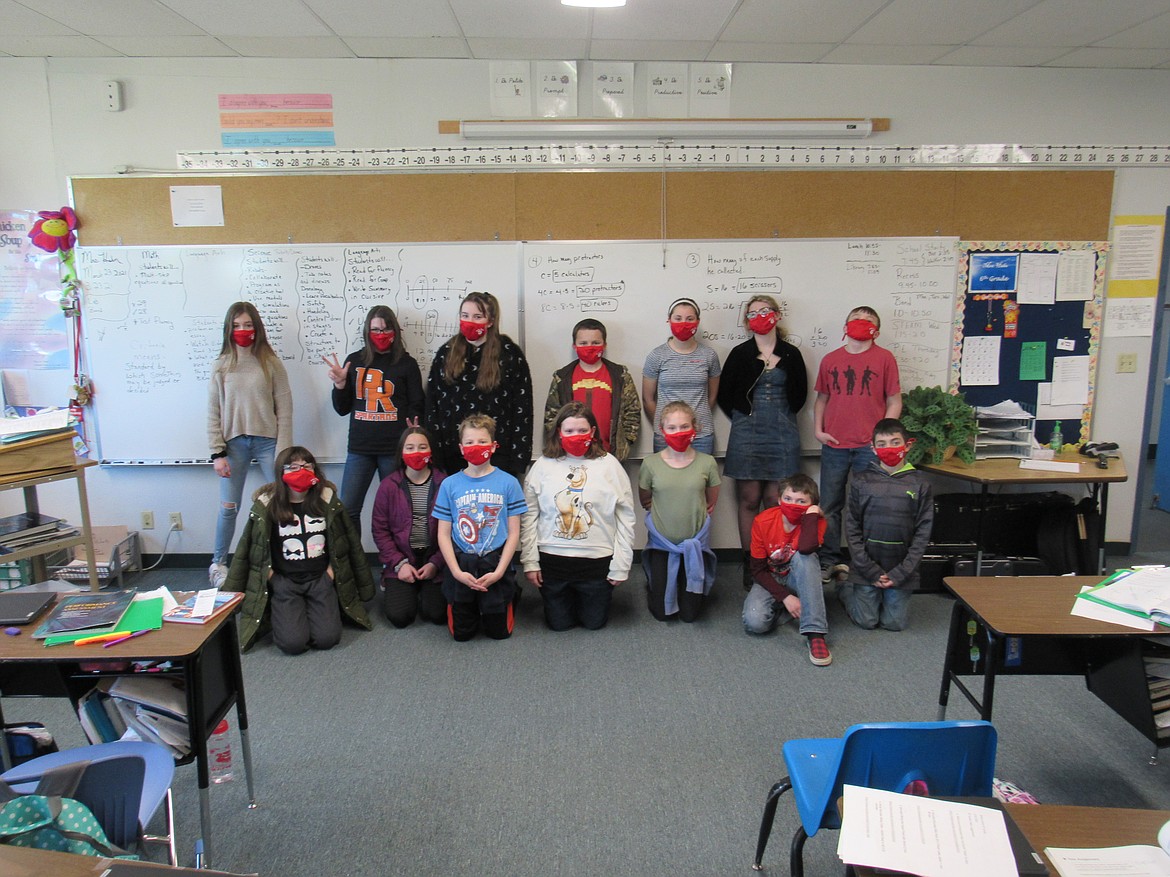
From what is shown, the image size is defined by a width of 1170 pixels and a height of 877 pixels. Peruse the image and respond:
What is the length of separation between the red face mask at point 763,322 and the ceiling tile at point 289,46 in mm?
2549

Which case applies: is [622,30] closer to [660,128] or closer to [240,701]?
[660,128]

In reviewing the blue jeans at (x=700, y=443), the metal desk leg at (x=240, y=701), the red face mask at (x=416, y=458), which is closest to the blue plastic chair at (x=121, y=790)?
the metal desk leg at (x=240, y=701)

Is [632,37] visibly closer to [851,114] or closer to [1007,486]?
[851,114]

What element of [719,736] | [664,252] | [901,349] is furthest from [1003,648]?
[664,252]

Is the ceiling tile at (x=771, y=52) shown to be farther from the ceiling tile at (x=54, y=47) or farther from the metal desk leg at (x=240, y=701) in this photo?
the metal desk leg at (x=240, y=701)

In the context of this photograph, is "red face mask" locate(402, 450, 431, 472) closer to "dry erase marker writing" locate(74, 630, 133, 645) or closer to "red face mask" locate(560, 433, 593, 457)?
"red face mask" locate(560, 433, 593, 457)

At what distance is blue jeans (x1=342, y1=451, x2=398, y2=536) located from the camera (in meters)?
3.59

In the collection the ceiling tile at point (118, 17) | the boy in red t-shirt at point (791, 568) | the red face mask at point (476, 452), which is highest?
the ceiling tile at point (118, 17)

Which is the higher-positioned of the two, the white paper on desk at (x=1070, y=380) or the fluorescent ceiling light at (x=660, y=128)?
the fluorescent ceiling light at (x=660, y=128)

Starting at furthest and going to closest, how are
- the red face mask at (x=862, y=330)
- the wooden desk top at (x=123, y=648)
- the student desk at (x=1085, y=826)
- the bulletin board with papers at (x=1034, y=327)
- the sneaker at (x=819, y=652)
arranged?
the bulletin board with papers at (x=1034, y=327) → the red face mask at (x=862, y=330) → the sneaker at (x=819, y=652) → the wooden desk top at (x=123, y=648) → the student desk at (x=1085, y=826)

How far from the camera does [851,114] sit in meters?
3.70

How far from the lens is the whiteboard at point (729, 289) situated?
12.3ft

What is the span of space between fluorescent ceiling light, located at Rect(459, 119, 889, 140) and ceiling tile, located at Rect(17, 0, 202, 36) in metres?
1.39

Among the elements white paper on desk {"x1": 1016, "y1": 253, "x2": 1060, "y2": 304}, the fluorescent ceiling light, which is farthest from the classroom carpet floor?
the fluorescent ceiling light
